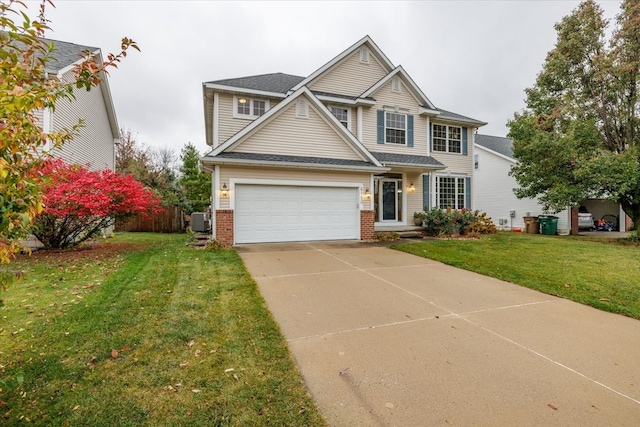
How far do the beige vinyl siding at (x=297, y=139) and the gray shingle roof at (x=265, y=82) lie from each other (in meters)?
3.01

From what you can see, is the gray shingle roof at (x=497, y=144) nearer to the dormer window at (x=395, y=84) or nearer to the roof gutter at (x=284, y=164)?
the dormer window at (x=395, y=84)

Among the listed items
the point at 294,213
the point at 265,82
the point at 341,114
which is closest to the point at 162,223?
the point at 265,82

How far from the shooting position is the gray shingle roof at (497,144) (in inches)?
867

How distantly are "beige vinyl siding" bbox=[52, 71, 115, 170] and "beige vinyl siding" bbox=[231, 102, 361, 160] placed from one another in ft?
19.7

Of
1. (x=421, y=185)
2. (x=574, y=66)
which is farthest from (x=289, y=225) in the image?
(x=574, y=66)

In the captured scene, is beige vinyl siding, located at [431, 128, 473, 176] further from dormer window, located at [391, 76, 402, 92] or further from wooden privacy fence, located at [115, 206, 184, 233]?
wooden privacy fence, located at [115, 206, 184, 233]

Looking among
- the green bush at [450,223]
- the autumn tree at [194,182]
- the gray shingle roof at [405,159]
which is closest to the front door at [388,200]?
the gray shingle roof at [405,159]

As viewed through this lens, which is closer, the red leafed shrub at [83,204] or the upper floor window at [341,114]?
the red leafed shrub at [83,204]

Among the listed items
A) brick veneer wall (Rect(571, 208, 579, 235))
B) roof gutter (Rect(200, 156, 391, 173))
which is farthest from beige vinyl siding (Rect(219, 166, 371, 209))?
brick veneer wall (Rect(571, 208, 579, 235))

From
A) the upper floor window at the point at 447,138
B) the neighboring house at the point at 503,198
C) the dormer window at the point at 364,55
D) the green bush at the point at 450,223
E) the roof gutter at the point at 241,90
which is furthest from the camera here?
the neighboring house at the point at 503,198

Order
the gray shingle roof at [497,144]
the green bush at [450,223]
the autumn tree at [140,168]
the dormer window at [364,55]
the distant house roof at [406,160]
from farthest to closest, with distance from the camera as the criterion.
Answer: the autumn tree at [140,168], the gray shingle roof at [497,144], the dormer window at [364,55], the distant house roof at [406,160], the green bush at [450,223]

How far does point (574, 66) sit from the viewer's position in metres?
14.5

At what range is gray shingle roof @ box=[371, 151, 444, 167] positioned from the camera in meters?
13.9

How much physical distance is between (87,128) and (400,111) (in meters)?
14.9
